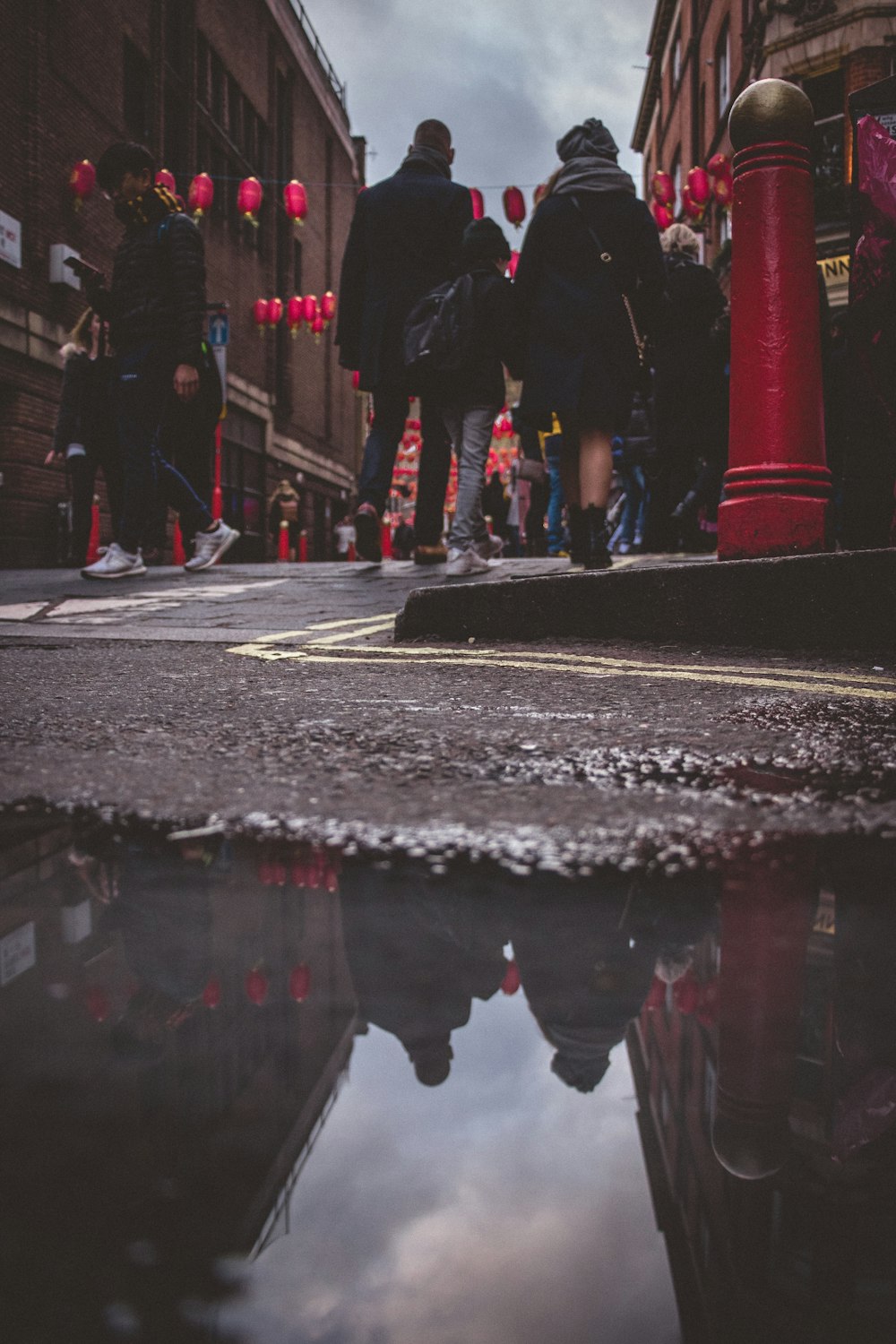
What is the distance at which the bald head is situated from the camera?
5.89 m

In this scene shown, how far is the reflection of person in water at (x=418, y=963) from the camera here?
736 mm

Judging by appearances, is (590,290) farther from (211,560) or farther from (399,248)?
(211,560)

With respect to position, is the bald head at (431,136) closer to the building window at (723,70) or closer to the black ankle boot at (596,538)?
the black ankle boot at (596,538)

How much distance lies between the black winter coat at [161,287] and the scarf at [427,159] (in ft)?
3.94

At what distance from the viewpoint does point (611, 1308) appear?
0.48 metres

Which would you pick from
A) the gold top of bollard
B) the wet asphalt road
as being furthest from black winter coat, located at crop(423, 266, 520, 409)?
the wet asphalt road

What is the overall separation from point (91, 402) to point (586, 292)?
364cm

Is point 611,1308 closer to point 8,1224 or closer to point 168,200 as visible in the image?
point 8,1224

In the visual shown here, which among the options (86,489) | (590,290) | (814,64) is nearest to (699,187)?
(814,64)

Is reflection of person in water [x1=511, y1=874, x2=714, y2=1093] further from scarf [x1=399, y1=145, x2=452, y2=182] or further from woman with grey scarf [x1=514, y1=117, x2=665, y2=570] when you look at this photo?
scarf [x1=399, y1=145, x2=452, y2=182]

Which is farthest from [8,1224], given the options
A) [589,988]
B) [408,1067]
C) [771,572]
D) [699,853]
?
[771,572]

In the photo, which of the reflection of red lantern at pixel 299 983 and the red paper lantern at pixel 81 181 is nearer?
the reflection of red lantern at pixel 299 983

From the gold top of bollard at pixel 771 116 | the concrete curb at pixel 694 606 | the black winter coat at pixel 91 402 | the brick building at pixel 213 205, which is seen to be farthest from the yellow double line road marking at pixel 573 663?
the brick building at pixel 213 205

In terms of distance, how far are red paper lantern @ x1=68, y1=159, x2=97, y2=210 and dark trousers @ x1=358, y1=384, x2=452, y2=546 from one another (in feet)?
33.5
